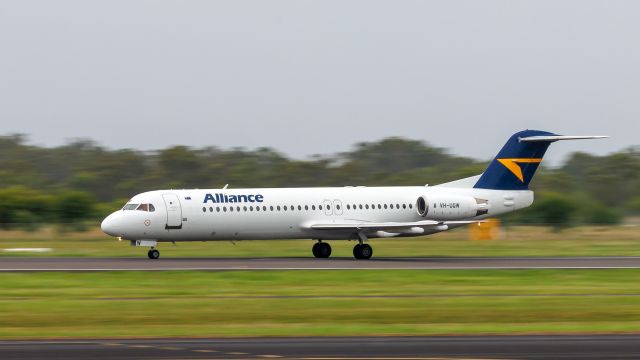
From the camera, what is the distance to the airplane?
1572 inches

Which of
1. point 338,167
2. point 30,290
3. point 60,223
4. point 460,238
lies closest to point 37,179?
point 338,167

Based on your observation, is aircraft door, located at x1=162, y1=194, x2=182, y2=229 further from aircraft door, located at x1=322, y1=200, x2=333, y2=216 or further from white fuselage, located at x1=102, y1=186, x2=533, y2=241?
aircraft door, located at x1=322, y1=200, x2=333, y2=216

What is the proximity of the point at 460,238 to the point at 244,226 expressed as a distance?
20253mm

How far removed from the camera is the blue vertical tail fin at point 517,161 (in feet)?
142

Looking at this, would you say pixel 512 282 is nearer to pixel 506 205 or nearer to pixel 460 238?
pixel 506 205

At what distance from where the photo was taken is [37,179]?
4131 inches

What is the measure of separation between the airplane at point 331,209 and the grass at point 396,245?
2.44 metres

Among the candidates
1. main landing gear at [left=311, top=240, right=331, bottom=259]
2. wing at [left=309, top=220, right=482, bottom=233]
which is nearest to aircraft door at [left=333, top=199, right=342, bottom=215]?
A: wing at [left=309, top=220, right=482, bottom=233]

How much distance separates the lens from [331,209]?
42062 mm

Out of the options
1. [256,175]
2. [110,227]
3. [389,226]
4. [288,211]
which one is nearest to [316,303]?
[389,226]

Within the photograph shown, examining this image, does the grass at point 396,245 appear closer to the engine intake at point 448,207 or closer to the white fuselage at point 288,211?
the white fuselage at point 288,211

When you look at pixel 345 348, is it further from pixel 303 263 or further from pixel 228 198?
pixel 228 198

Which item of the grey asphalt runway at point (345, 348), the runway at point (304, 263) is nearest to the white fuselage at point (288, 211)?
the runway at point (304, 263)

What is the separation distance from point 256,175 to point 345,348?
78425 millimetres
